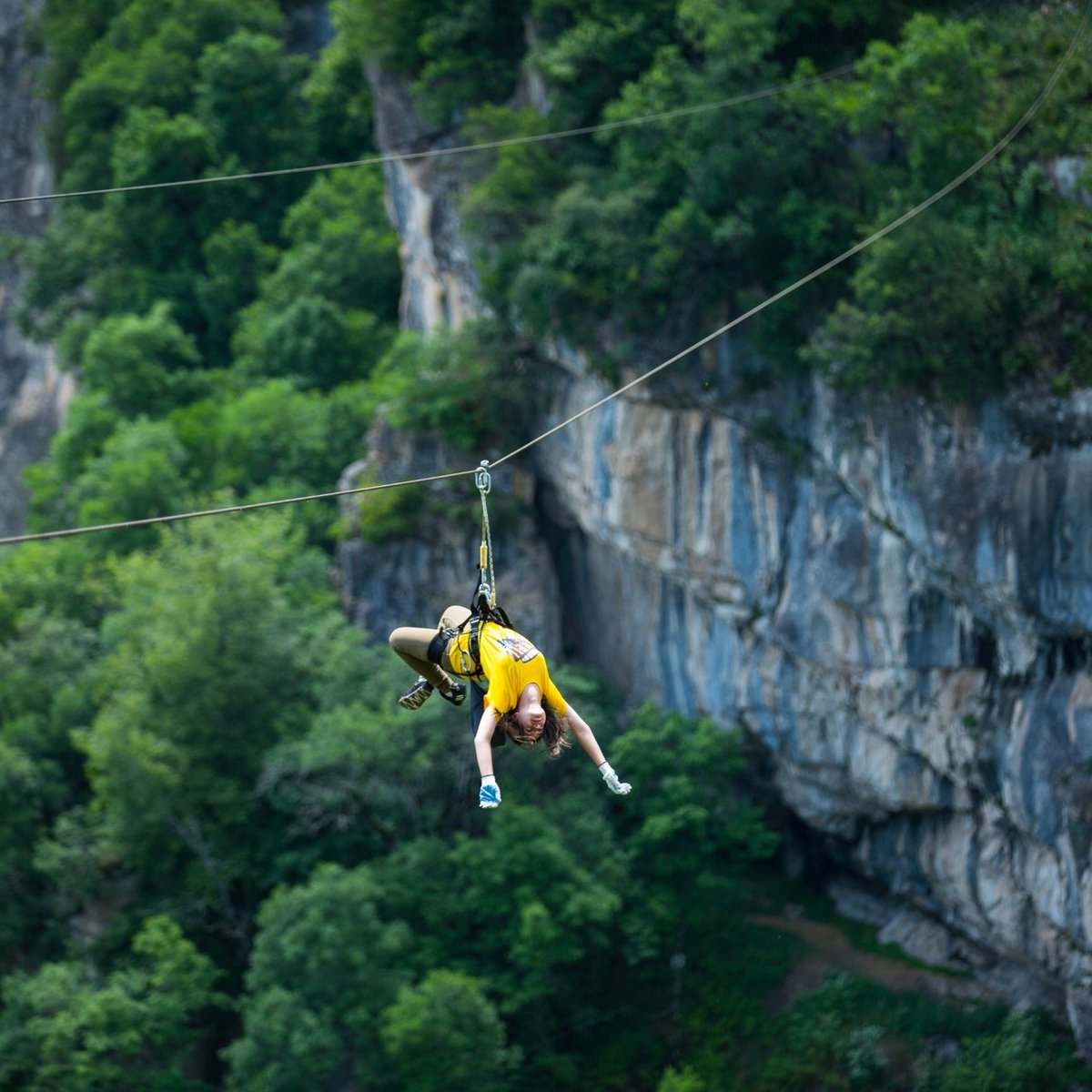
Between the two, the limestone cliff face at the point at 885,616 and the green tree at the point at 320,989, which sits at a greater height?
the limestone cliff face at the point at 885,616

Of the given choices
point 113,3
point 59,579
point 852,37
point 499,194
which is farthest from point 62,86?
point 852,37

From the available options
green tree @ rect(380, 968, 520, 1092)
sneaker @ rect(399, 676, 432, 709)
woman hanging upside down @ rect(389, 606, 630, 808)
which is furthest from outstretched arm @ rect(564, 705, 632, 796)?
green tree @ rect(380, 968, 520, 1092)

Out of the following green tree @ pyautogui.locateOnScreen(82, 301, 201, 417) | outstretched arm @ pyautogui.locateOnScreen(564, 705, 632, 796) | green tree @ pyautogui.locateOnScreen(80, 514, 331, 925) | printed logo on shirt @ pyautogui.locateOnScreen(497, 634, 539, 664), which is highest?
green tree @ pyautogui.locateOnScreen(82, 301, 201, 417)

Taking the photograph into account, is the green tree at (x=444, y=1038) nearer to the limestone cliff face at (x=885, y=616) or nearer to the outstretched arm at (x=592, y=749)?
the limestone cliff face at (x=885, y=616)

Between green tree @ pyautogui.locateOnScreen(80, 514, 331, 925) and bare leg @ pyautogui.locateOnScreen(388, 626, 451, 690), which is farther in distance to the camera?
green tree @ pyautogui.locateOnScreen(80, 514, 331, 925)

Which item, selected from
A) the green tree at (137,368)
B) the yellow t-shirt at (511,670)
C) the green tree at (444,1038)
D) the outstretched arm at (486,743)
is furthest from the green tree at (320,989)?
the green tree at (137,368)

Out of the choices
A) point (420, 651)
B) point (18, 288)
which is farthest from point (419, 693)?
point (18, 288)

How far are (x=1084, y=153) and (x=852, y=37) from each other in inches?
218

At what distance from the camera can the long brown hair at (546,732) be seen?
11047 millimetres

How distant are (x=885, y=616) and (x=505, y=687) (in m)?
14.4

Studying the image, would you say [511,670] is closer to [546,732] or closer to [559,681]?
[546,732]

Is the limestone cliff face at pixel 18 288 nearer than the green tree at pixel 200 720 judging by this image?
No

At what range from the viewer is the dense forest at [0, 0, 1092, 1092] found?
22406mm

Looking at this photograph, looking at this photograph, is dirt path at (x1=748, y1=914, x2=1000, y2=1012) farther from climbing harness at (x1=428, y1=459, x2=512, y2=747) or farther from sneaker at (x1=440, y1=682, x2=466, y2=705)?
climbing harness at (x1=428, y1=459, x2=512, y2=747)
